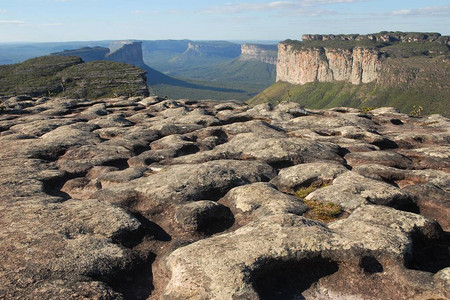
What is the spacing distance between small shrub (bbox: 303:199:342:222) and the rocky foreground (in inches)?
4.3

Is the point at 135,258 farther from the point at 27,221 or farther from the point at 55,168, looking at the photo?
the point at 55,168

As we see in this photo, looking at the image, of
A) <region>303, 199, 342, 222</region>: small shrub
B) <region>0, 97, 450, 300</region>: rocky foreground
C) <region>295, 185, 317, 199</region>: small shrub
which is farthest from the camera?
<region>295, 185, 317, 199</region>: small shrub

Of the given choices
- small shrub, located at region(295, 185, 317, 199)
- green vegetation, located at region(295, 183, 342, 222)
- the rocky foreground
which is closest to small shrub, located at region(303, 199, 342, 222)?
green vegetation, located at region(295, 183, 342, 222)

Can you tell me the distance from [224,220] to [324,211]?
6.02 metres

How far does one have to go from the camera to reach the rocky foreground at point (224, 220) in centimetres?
1290

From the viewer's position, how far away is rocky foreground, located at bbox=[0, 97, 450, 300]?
12.9 meters

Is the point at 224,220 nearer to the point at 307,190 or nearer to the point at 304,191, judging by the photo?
the point at 304,191

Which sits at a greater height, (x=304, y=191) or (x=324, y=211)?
(x=324, y=211)

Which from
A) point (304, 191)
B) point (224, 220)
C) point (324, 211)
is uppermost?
point (324, 211)

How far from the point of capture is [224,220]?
19.0m

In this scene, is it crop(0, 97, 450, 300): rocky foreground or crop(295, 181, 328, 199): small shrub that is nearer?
crop(0, 97, 450, 300): rocky foreground

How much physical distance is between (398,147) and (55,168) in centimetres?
3453

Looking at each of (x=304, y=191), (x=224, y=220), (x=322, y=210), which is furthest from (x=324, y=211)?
(x=224, y=220)

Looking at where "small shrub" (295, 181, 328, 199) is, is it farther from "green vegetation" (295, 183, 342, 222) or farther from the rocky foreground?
"green vegetation" (295, 183, 342, 222)
